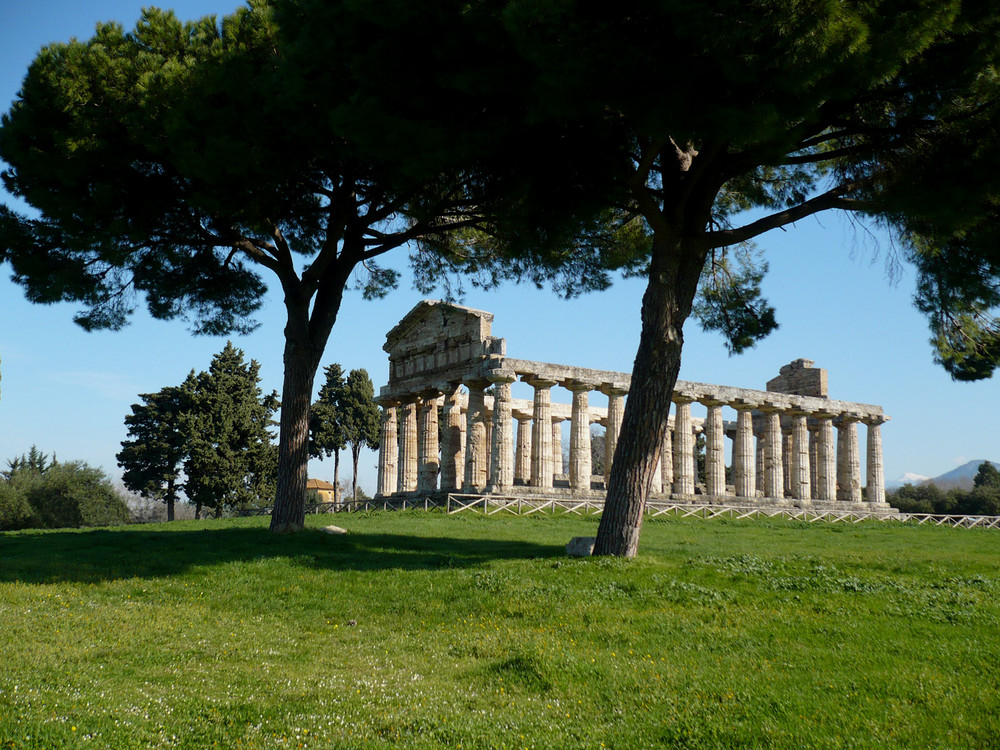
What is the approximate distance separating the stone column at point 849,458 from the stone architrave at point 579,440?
1599 centimetres

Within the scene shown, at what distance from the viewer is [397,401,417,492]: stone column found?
3644 centimetres

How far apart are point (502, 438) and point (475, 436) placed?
162 centimetres

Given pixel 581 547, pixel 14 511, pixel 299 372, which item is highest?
pixel 299 372

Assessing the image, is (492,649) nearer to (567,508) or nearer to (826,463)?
(567,508)

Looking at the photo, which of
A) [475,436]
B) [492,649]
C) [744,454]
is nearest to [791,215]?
[492,649]

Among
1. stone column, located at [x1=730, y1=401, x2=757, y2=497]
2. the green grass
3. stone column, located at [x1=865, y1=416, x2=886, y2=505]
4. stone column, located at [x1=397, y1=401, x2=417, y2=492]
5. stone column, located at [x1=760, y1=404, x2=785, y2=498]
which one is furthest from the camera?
stone column, located at [x1=865, y1=416, x2=886, y2=505]

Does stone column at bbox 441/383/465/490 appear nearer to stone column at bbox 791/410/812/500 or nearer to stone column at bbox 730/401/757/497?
stone column at bbox 730/401/757/497

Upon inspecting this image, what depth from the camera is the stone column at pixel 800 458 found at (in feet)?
130

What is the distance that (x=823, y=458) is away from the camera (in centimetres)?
4234

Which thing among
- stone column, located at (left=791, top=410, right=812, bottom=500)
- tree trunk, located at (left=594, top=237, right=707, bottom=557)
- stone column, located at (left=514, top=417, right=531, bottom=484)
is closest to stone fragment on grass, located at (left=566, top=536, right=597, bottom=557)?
tree trunk, located at (left=594, top=237, right=707, bottom=557)

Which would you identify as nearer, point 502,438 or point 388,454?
point 502,438

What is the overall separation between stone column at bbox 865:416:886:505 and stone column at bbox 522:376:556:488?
1907 cm

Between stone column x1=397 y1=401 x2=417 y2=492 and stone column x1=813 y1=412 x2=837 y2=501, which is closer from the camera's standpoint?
stone column x1=397 y1=401 x2=417 y2=492

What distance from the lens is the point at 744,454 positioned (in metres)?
38.9
